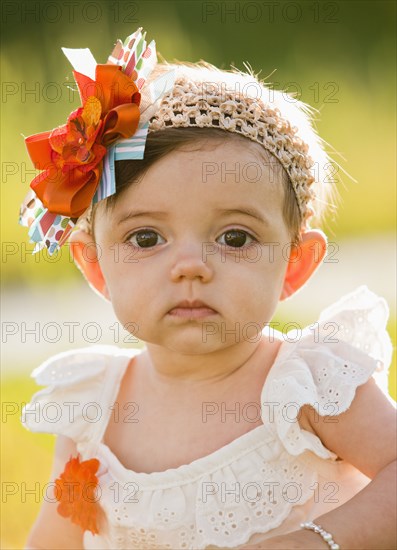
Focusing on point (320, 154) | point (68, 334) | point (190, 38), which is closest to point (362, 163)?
point (190, 38)

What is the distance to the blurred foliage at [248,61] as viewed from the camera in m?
5.61

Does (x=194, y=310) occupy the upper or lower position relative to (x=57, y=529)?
upper

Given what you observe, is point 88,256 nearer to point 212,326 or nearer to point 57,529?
point 212,326

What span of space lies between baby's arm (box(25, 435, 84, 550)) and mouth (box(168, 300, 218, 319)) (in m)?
0.56

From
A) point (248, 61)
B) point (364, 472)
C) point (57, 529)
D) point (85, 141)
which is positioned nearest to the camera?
point (364, 472)

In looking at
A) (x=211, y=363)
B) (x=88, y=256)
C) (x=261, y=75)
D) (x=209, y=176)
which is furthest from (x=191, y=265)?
(x=261, y=75)

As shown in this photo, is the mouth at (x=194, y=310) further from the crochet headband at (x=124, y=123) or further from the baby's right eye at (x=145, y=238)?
the crochet headband at (x=124, y=123)

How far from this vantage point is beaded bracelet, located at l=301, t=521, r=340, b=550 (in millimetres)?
1721

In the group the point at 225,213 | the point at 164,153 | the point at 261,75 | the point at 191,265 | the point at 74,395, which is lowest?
the point at 74,395

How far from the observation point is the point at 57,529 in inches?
87.4

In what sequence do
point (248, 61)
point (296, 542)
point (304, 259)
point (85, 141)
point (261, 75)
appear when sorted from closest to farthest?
point (296, 542)
point (85, 141)
point (304, 259)
point (261, 75)
point (248, 61)

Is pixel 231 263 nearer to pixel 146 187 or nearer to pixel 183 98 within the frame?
pixel 146 187

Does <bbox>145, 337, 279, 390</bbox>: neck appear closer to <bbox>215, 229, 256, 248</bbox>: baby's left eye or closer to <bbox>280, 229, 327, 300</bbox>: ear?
<bbox>280, 229, 327, 300</bbox>: ear

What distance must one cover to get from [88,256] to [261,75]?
16.3 feet
